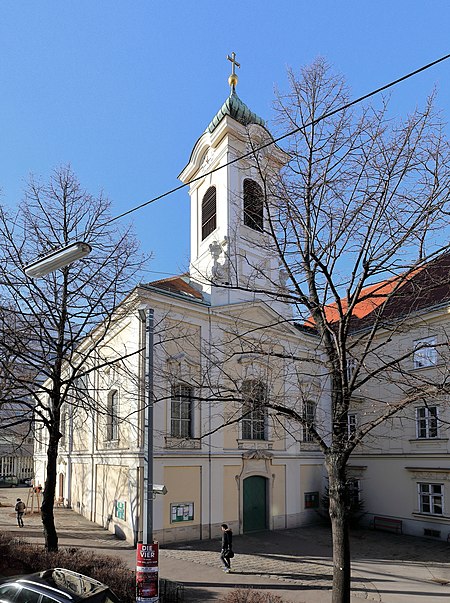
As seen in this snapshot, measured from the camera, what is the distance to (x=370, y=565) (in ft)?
61.8

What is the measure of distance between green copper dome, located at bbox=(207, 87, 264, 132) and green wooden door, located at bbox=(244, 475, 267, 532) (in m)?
17.9

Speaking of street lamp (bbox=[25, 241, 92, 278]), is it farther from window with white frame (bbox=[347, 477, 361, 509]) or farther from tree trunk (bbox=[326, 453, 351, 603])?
window with white frame (bbox=[347, 477, 361, 509])

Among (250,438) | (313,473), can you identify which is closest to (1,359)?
(250,438)

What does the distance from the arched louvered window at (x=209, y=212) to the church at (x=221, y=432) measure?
0.09 meters

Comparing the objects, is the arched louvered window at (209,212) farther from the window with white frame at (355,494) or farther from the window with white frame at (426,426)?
the window with white frame at (355,494)

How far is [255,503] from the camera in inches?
991

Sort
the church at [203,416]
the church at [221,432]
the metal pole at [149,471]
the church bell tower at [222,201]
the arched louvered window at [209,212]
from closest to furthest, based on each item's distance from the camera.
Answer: the metal pole at [149,471], the church at [203,416], the church at [221,432], the church bell tower at [222,201], the arched louvered window at [209,212]

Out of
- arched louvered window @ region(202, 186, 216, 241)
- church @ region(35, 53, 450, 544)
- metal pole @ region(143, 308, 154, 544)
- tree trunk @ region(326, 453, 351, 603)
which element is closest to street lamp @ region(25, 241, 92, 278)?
metal pole @ region(143, 308, 154, 544)

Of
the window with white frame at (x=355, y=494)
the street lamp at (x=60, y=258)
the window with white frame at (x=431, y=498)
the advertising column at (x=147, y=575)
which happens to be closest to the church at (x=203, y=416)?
the window with white frame at (x=355, y=494)

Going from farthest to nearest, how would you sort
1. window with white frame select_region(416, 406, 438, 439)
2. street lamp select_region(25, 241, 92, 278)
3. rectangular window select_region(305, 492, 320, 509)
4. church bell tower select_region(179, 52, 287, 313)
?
rectangular window select_region(305, 492, 320, 509), church bell tower select_region(179, 52, 287, 313), window with white frame select_region(416, 406, 438, 439), street lamp select_region(25, 241, 92, 278)

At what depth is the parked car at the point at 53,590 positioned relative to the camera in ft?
30.4

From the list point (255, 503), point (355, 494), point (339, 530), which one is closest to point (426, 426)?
point (355, 494)

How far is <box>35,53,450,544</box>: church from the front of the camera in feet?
70.8

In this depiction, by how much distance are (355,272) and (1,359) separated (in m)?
10.9
